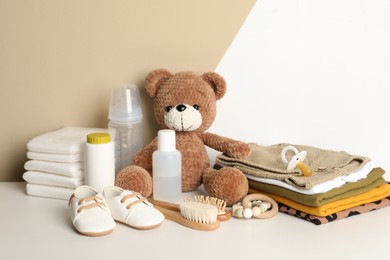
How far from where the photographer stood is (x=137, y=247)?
1.00 m

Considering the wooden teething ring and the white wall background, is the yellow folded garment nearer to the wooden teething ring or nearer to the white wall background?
the wooden teething ring

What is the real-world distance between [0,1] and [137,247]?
721 mm

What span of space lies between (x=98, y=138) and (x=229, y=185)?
0.29 meters

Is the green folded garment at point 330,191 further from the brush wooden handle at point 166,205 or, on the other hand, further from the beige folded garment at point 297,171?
the brush wooden handle at point 166,205

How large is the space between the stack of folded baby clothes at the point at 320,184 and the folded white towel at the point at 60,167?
312 mm

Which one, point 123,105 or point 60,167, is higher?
point 123,105

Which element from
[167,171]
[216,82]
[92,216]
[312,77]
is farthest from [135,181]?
[312,77]

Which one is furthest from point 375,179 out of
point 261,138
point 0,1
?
point 0,1

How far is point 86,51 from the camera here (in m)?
1.40

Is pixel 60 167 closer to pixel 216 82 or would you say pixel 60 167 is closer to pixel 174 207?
pixel 174 207

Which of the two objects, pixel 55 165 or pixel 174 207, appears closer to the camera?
pixel 174 207

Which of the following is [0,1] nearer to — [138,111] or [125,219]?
[138,111]

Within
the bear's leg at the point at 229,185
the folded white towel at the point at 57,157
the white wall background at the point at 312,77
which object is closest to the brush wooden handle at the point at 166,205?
the bear's leg at the point at 229,185

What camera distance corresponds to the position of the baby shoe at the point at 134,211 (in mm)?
1073
